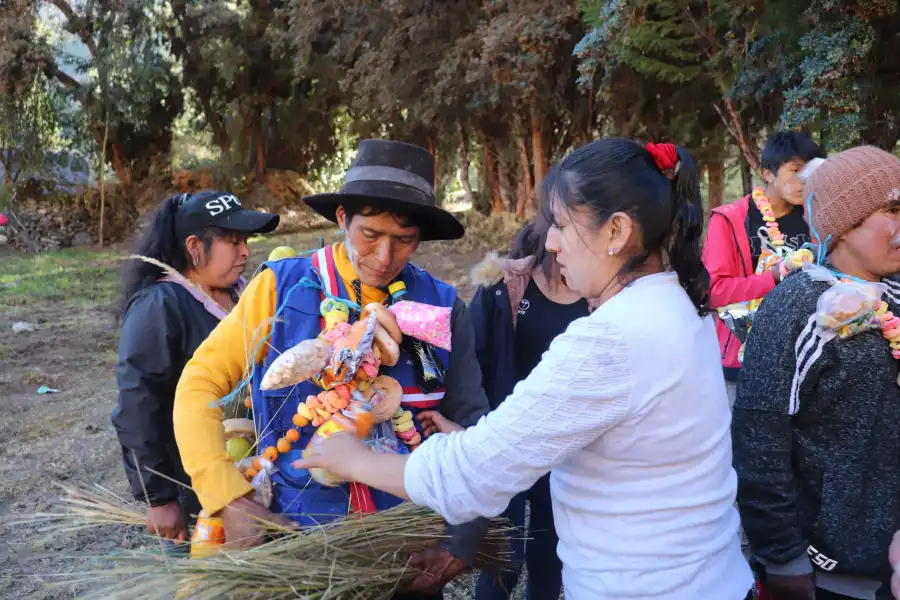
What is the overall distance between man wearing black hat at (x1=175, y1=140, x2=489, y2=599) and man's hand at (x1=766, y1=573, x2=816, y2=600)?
0.74m

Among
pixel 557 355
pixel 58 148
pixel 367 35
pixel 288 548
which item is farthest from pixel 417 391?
pixel 58 148

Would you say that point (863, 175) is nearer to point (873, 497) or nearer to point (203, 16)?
point (873, 497)

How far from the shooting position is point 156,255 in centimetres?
254

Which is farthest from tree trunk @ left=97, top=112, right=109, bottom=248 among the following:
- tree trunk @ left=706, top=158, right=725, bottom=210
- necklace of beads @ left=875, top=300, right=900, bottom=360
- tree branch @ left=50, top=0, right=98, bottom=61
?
necklace of beads @ left=875, top=300, right=900, bottom=360

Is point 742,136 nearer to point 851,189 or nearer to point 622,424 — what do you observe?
point 851,189

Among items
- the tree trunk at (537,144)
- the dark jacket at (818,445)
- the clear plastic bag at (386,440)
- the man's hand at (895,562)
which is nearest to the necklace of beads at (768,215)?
the dark jacket at (818,445)

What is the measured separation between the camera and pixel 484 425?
50.8 inches

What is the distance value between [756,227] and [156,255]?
2602 mm

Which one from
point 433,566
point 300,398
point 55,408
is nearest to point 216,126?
point 55,408

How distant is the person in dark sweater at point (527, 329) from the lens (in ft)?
8.90

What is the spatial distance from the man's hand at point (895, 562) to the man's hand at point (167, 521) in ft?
6.14

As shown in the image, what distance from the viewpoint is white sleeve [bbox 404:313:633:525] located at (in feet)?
4.00

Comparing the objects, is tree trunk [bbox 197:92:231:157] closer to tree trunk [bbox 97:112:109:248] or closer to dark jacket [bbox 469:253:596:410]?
tree trunk [bbox 97:112:109:248]

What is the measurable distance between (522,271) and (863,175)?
4.22ft
